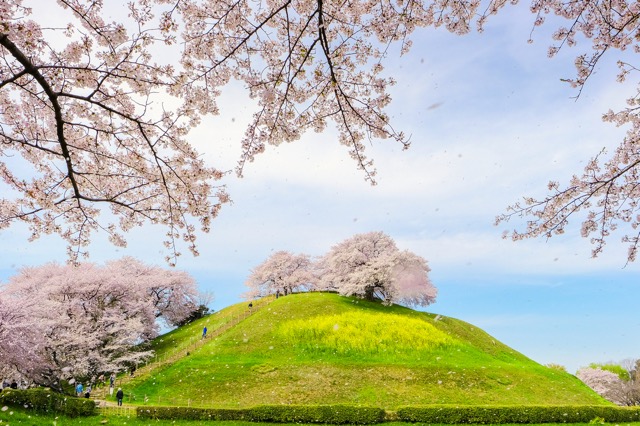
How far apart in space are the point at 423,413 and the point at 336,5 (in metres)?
19.5

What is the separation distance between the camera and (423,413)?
64.5 ft

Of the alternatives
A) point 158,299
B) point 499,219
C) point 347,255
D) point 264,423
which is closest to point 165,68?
point 499,219

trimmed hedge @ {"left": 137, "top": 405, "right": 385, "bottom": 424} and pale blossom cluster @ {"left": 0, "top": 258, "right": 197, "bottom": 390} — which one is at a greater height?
pale blossom cluster @ {"left": 0, "top": 258, "right": 197, "bottom": 390}

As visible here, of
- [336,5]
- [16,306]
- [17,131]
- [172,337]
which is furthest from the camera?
[172,337]

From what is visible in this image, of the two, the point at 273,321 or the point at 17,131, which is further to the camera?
the point at 273,321

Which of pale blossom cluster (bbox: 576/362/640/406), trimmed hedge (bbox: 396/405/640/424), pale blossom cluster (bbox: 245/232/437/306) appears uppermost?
pale blossom cluster (bbox: 245/232/437/306)

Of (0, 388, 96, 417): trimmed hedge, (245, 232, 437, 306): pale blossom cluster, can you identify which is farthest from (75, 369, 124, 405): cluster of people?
(245, 232, 437, 306): pale blossom cluster

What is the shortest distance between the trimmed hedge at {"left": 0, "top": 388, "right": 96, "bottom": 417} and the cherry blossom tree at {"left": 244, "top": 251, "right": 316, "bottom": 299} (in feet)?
111

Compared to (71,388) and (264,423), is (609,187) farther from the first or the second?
(71,388)

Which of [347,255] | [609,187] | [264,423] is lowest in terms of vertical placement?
[264,423]

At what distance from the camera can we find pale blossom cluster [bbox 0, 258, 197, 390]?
2197 centimetres

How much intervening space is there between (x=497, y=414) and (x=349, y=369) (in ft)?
29.8

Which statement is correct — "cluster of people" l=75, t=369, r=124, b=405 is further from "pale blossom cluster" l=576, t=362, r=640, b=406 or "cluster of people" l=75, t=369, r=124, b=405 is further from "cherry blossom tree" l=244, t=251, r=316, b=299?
"pale blossom cluster" l=576, t=362, r=640, b=406

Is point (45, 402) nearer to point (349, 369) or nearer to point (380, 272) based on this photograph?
point (349, 369)
